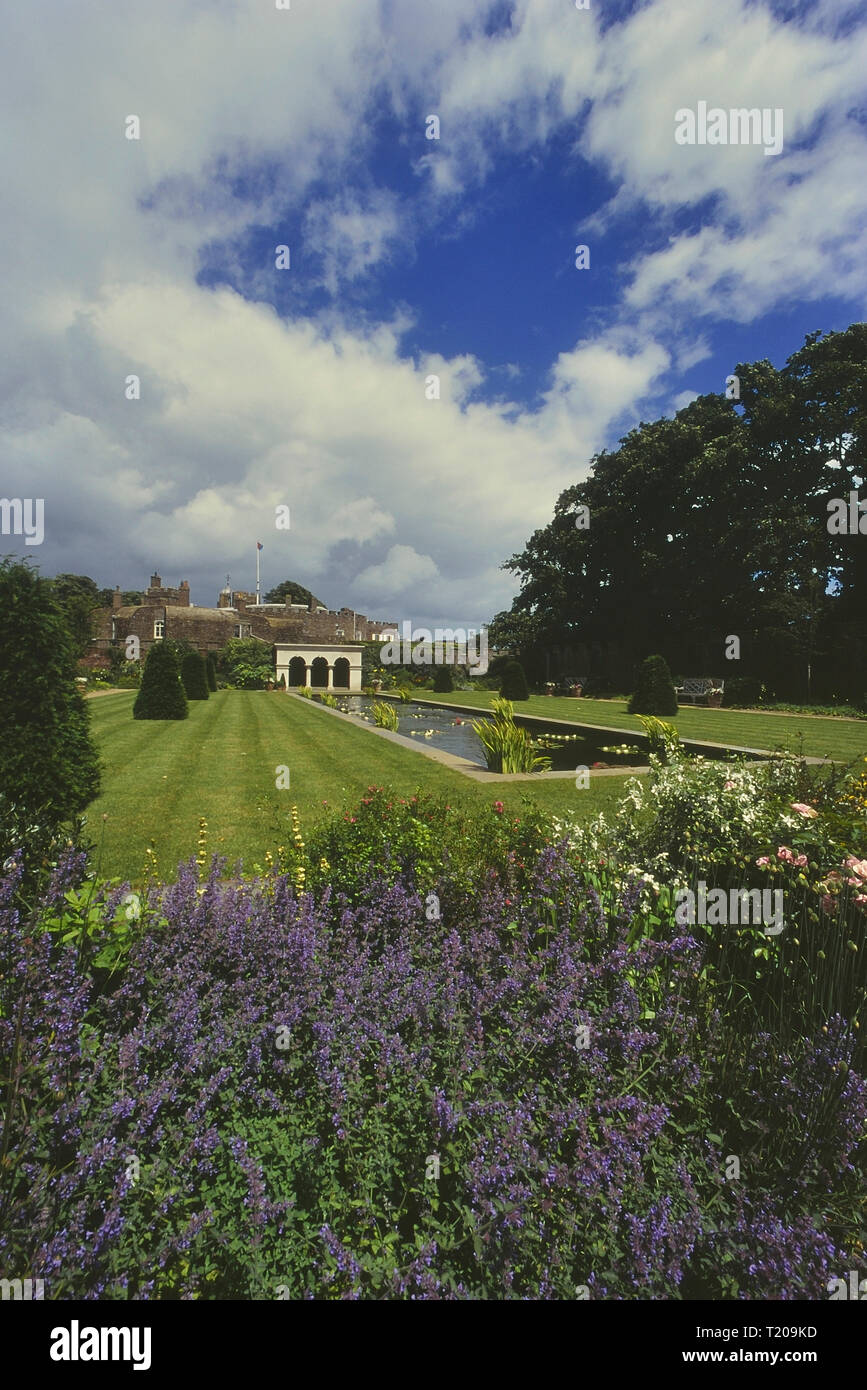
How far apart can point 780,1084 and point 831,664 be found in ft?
100

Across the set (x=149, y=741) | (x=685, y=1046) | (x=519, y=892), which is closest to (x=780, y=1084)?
(x=685, y=1046)

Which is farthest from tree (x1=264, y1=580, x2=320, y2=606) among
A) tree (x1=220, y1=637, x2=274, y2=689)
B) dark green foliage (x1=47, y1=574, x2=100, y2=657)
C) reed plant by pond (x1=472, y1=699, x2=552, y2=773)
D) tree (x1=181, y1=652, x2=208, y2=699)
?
reed plant by pond (x1=472, y1=699, x2=552, y2=773)

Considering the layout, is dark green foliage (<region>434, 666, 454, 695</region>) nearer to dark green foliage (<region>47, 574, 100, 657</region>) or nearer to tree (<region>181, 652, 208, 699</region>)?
tree (<region>181, 652, 208, 699</region>)

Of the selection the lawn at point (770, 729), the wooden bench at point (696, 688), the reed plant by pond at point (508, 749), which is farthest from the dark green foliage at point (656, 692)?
the reed plant by pond at point (508, 749)

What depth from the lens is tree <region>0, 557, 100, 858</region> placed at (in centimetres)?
554

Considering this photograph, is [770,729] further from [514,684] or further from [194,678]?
[194,678]

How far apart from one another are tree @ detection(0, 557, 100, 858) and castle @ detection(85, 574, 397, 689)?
3958 centimetres

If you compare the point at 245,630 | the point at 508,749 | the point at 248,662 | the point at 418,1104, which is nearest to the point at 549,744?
the point at 508,749

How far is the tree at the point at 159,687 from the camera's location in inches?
694

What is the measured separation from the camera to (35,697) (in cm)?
583

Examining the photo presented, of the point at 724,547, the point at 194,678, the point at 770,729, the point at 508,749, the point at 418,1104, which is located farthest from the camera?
the point at 724,547

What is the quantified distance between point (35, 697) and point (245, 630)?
4914cm
